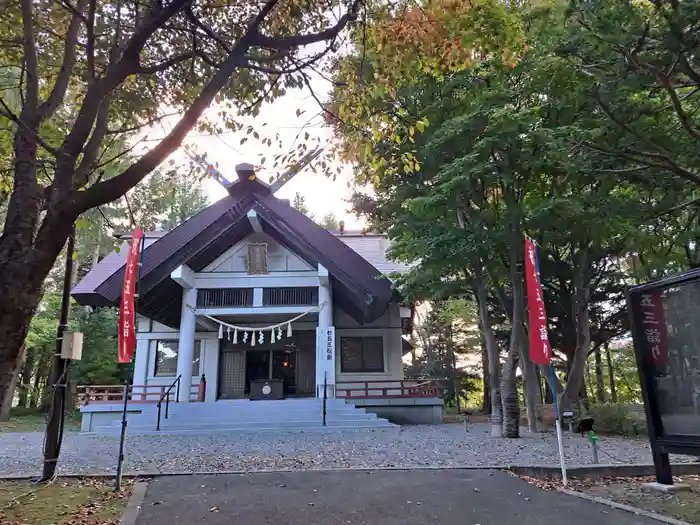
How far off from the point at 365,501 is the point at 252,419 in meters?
9.05

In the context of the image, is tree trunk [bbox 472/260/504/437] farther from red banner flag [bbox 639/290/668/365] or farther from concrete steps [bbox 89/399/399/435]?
red banner flag [bbox 639/290/668/365]

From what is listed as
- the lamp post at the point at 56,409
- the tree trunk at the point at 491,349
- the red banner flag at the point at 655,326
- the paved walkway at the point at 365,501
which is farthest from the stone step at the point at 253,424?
the red banner flag at the point at 655,326

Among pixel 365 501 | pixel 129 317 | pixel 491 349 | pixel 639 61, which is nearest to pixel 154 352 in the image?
pixel 129 317

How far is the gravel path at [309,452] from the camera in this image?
7.21 meters

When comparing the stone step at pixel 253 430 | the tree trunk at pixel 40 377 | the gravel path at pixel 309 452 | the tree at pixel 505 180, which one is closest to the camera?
the tree at pixel 505 180

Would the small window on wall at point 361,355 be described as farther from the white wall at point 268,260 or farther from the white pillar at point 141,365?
the white pillar at point 141,365

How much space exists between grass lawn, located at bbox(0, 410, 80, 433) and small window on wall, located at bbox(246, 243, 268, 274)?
24.7 feet

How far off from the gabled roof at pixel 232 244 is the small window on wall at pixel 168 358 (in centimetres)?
150

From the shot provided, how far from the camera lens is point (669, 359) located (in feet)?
17.4

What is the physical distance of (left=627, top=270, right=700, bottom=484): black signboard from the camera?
4.98m

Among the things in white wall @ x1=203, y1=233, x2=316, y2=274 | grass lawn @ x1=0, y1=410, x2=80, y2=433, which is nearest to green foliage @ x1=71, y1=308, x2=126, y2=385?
grass lawn @ x1=0, y1=410, x2=80, y2=433

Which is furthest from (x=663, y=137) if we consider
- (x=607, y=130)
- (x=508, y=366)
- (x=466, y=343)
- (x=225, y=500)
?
(x=466, y=343)

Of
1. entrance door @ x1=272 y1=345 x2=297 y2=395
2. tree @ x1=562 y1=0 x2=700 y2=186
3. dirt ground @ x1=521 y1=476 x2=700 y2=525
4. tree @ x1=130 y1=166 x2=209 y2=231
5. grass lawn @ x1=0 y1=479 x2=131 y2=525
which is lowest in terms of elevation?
dirt ground @ x1=521 y1=476 x2=700 y2=525

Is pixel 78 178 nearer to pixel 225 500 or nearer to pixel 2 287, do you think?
pixel 2 287
